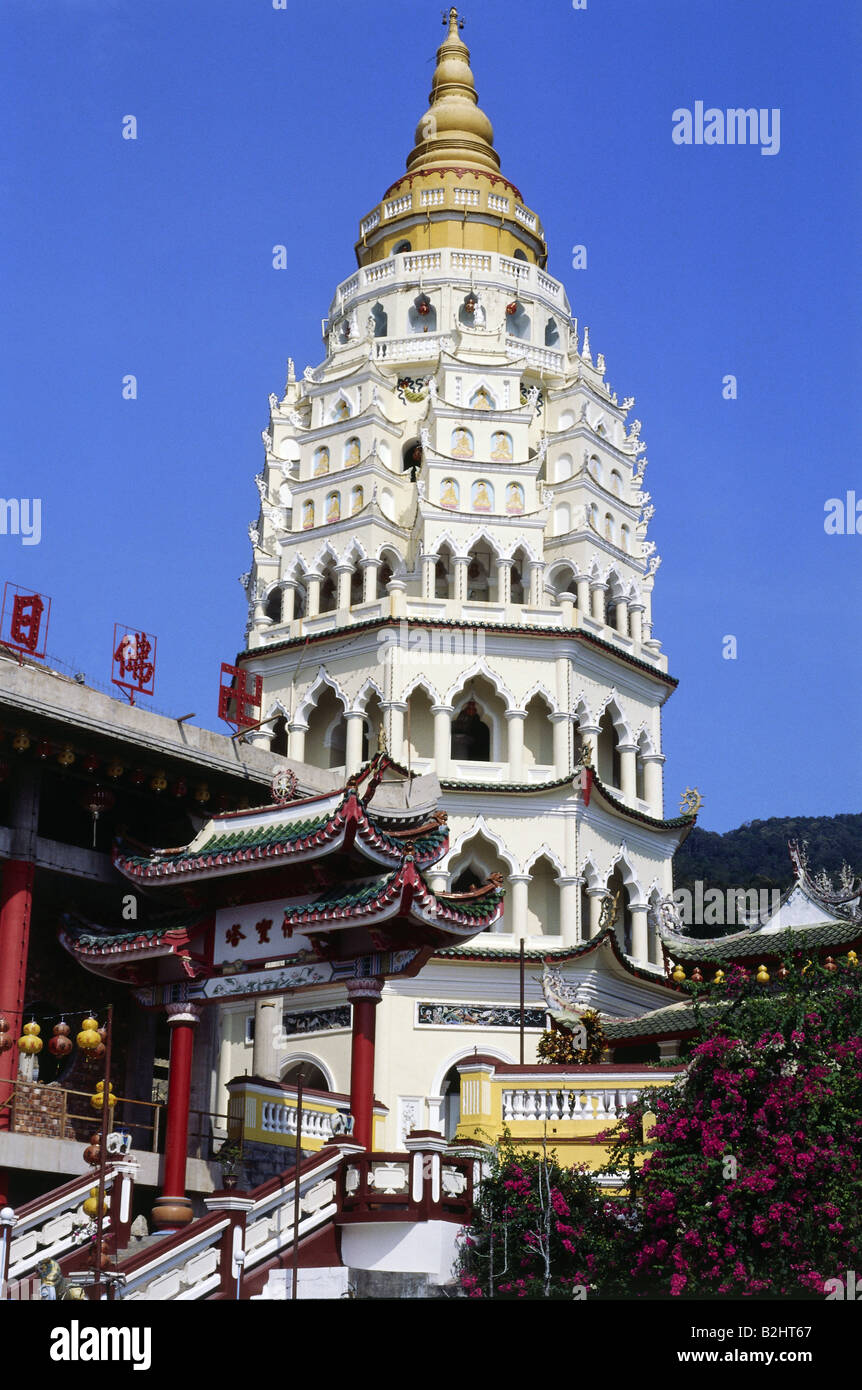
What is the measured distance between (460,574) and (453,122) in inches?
787

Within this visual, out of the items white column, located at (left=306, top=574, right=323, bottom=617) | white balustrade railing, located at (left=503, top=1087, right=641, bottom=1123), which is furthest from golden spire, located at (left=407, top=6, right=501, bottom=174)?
white balustrade railing, located at (left=503, top=1087, right=641, bottom=1123)

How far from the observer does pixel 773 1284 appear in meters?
21.9

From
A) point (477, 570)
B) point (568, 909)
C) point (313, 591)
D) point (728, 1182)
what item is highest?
point (477, 570)

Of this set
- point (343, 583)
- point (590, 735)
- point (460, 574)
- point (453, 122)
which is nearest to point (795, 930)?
point (590, 735)

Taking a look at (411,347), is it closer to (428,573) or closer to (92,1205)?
(428,573)

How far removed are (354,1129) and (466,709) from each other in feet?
78.4

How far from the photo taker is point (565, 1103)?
2686 centimetres

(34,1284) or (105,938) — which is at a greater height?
(105,938)

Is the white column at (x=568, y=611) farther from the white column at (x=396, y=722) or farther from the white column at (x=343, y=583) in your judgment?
the white column at (x=343, y=583)

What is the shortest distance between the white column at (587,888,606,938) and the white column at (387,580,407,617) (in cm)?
880

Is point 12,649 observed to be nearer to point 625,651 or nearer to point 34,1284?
point 34,1284

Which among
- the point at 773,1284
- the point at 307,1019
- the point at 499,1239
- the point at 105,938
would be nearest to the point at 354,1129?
the point at 499,1239
